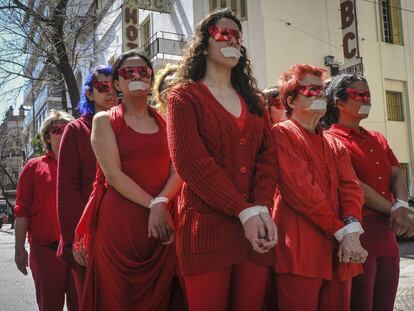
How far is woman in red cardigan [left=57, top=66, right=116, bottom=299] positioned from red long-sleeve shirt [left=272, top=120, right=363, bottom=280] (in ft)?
3.96

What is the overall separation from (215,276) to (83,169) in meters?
1.34

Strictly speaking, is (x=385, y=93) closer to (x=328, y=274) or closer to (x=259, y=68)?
(x=259, y=68)

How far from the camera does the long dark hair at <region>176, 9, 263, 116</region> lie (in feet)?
8.41

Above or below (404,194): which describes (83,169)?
above

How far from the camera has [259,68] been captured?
630 inches

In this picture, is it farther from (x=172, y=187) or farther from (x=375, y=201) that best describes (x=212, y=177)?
(x=375, y=201)

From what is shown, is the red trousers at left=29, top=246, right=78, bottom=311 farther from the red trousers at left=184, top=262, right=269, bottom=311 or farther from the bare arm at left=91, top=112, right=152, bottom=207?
the red trousers at left=184, top=262, right=269, bottom=311

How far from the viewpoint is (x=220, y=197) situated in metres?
2.16

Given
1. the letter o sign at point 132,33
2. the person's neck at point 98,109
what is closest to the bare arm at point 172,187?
the person's neck at point 98,109

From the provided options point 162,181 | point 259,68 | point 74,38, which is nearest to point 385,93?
point 259,68

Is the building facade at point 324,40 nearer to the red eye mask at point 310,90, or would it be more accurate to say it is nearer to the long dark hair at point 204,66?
the red eye mask at point 310,90

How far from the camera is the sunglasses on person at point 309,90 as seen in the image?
2.92 meters

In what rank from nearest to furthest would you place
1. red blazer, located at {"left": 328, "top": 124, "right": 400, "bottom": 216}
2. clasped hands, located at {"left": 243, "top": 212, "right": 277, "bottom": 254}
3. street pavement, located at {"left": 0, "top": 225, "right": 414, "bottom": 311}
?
clasped hands, located at {"left": 243, "top": 212, "right": 277, "bottom": 254}, red blazer, located at {"left": 328, "top": 124, "right": 400, "bottom": 216}, street pavement, located at {"left": 0, "top": 225, "right": 414, "bottom": 311}

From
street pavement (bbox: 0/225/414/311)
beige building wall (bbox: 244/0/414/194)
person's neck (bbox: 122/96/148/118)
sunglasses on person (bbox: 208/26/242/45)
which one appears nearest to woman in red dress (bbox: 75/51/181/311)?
person's neck (bbox: 122/96/148/118)
